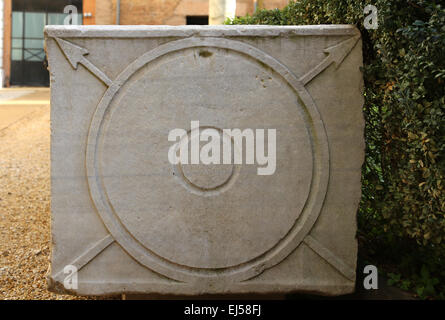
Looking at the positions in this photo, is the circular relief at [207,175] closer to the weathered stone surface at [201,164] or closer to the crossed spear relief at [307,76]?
the weathered stone surface at [201,164]

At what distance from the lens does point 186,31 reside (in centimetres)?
224

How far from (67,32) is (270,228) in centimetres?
136

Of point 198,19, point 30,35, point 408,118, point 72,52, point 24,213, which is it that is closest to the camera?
point 408,118

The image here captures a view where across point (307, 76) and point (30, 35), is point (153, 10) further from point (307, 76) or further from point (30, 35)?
point (307, 76)

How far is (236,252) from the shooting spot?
90.2 inches

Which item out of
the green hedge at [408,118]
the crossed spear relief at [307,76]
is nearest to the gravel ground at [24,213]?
Answer: the crossed spear relief at [307,76]

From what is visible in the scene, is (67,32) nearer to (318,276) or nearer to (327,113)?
(327,113)

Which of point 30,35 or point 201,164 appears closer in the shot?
point 201,164

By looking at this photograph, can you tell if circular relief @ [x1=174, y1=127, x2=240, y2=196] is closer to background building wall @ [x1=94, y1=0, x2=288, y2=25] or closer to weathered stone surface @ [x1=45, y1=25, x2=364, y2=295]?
weathered stone surface @ [x1=45, y1=25, x2=364, y2=295]

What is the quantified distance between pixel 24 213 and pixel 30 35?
36.0ft

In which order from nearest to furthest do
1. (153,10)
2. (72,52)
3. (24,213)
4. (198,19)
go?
1. (72,52)
2. (24,213)
3. (153,10)
4. (198,19)

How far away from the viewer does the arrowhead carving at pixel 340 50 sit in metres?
2.27

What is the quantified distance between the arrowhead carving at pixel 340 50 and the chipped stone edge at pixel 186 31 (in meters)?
0.04

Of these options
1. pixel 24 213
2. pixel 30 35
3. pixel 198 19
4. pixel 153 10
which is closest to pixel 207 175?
pixel 24 213
